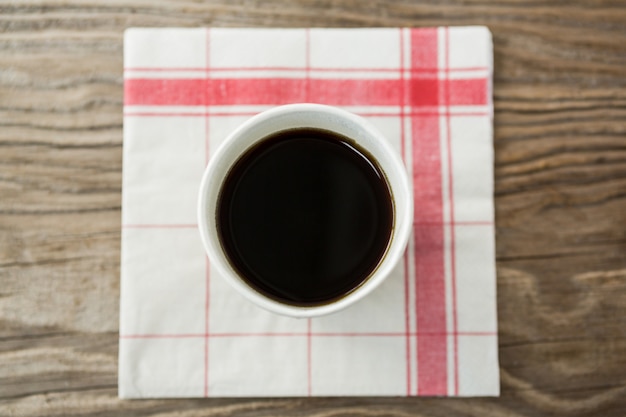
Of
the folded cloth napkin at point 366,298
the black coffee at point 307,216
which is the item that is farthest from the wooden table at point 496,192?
the black coffee at point 307,216

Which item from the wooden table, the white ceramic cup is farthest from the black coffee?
the wooden table

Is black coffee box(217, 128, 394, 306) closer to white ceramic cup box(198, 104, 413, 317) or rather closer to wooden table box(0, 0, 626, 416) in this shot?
white ceramic cup box(198, 104, 413, 317)

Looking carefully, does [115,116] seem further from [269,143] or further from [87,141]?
[269,143]

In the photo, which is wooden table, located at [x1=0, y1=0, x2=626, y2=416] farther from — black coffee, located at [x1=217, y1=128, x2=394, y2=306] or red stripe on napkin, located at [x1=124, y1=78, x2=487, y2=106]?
black coffee, located at [x1=217, y1=128, x2=394, y2=306]

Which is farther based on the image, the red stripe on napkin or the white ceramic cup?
the red stripe on napkin

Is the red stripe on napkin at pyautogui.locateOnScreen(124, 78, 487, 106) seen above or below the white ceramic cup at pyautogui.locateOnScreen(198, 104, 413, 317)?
above

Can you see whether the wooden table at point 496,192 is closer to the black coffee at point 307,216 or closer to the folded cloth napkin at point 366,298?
the folded cloth napkin at point 366,298

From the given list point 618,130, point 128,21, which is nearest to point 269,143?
point 128,21

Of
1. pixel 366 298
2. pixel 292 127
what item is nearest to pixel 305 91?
pixel 292 127
